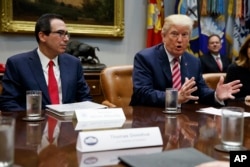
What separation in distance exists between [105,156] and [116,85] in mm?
1700

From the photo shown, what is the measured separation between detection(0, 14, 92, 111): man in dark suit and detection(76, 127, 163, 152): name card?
1179 mm

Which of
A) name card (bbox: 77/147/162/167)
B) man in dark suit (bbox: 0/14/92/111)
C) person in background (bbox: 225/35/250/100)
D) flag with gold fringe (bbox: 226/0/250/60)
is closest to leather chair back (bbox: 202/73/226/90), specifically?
person in background (bbox: 225/35/250/100)

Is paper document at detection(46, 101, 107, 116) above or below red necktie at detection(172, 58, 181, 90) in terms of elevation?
below

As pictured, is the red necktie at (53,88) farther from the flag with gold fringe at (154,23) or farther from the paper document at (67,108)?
the flag with gold fringe at (154,23)

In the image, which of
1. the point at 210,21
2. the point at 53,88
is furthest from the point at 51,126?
the point at 210,21

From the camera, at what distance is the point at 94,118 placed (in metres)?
1.45

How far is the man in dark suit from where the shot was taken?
2.36 meters

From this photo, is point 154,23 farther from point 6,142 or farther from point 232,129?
point 6,142

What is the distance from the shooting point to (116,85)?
2824 millimetres

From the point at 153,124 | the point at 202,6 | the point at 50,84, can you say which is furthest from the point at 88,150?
the point at 202,6

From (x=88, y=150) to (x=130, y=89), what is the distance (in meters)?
1.76

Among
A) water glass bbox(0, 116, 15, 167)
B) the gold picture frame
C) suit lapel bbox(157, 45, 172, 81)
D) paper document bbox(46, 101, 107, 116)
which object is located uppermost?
the gold picture frame

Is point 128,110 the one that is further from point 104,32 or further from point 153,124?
point 104,32

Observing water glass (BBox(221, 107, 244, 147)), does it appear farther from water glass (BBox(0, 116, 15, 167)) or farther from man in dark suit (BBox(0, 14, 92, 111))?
man in dark suit (BBox(0, 14, 92, 111))
